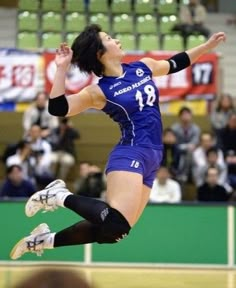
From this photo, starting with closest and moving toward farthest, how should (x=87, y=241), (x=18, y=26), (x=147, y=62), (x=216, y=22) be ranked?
(x=87, y=241)
(x=147, y=62)
(x=18, y=26)
(x=216, y=22)

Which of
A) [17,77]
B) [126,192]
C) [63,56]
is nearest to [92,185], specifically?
[17,77]

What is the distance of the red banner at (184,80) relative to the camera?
13.8m

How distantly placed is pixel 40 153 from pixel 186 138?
208 centimetres

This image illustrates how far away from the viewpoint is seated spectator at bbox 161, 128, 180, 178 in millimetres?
11938

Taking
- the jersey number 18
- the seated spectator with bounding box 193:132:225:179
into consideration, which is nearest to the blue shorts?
the jersey number 18

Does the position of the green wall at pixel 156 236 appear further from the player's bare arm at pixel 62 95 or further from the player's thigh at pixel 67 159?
the player's bare arm at pixel 62 95

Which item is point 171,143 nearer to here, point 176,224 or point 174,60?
point 176,224

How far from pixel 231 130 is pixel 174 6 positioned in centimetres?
536

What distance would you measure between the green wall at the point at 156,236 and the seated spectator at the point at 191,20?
5.56 metres

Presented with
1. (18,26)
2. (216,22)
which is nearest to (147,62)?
(18,26)

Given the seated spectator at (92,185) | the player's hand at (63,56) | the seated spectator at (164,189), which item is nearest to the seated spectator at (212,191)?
the seated spectator at (164,189)

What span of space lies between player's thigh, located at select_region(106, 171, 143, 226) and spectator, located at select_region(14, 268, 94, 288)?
1711 mm

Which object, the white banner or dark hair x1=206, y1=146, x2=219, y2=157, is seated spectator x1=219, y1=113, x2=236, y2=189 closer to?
dark hair x1=206, y1=146, x2=219, y2=157

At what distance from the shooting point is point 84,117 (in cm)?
A: 1371
